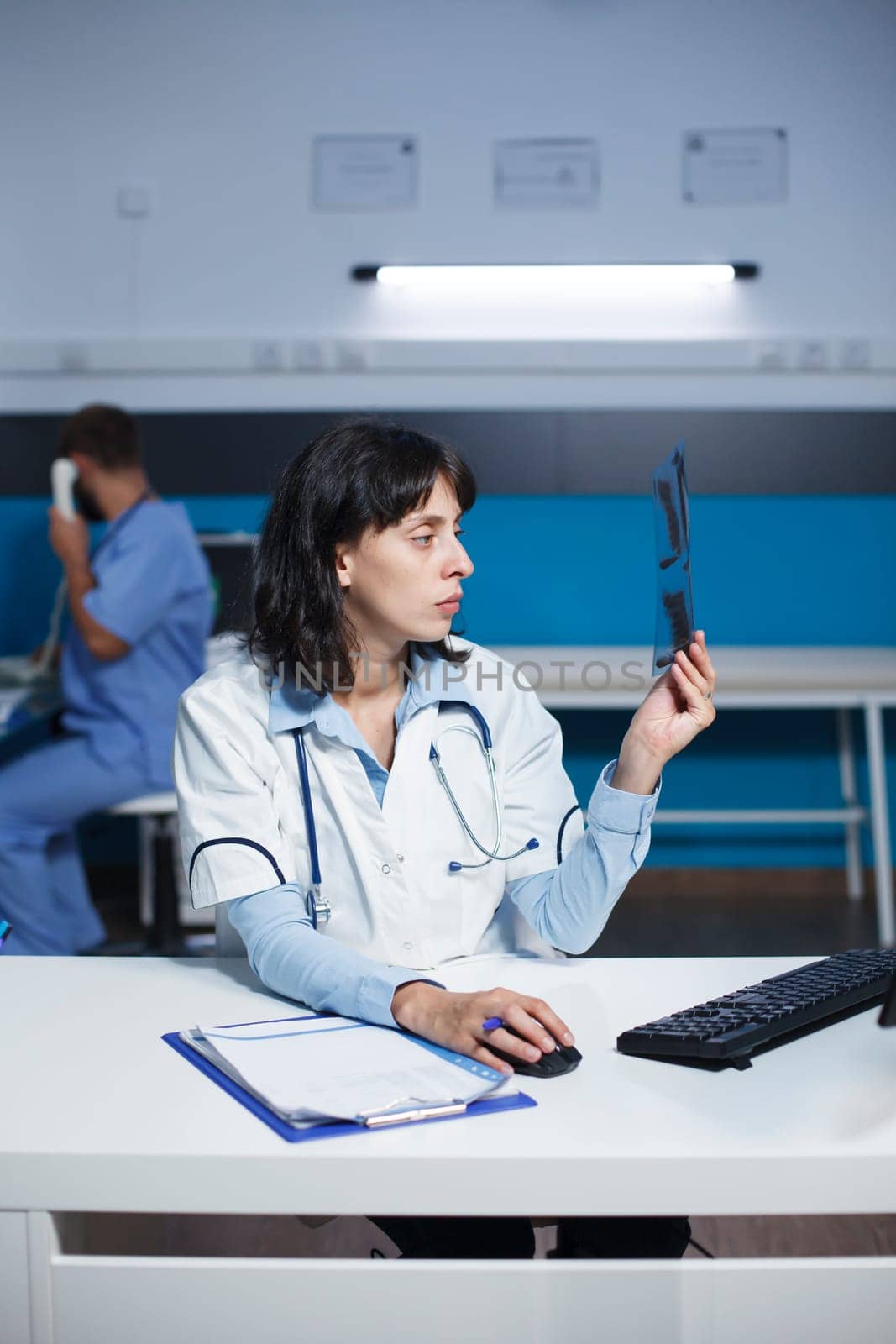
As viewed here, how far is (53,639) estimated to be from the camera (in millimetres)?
3564

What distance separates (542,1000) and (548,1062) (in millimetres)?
102

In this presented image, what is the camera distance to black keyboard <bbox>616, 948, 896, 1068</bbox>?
972mm

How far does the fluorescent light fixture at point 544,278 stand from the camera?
13.1 feet

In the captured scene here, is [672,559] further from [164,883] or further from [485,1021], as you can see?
[164,883]

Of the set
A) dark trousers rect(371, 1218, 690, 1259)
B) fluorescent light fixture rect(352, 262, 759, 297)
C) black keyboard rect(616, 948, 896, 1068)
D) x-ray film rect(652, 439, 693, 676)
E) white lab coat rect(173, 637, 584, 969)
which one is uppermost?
fluorescent light fixture rect(352, 262, 759, 297)

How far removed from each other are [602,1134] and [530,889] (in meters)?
0.54

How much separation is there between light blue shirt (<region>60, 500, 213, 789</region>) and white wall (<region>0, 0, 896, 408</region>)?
3.98 feet

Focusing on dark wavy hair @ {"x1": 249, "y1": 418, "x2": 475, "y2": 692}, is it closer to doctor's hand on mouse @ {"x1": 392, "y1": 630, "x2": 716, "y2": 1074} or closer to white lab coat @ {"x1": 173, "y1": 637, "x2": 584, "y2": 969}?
white lab coat @ {"x1": 173, "y1": 637, "x2": 584, "y2": 969}

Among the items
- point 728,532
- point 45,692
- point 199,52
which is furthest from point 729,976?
point 199,52

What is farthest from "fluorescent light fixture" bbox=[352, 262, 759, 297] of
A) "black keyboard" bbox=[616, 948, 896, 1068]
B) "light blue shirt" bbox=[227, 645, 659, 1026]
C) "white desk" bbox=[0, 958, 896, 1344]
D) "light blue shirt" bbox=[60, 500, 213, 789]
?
"white desk" bbox=[0, 958, 896, 1344]

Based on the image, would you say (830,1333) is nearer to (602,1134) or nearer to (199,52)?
(602,1134)

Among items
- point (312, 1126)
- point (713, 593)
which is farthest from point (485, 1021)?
point (713, 593)

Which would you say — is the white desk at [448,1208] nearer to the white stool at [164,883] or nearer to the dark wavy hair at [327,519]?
the dark wavy hair at [327,519]

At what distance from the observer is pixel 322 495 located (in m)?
1.41
